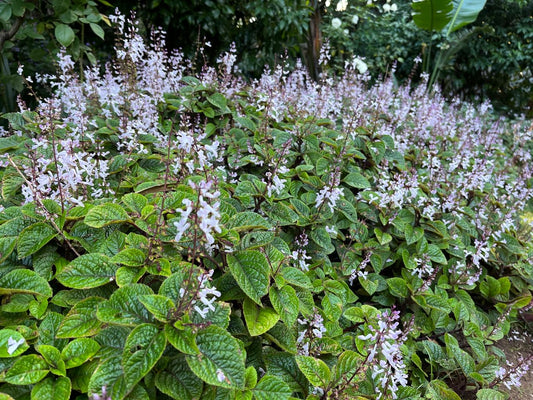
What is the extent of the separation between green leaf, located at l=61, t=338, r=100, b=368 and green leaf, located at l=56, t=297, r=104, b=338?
3cm

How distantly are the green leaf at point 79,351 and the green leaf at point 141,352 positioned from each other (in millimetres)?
130

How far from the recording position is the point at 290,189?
8.17ft

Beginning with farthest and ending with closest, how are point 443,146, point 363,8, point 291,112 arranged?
point 363,8, point 443,146, point 291,112

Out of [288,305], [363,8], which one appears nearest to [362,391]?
[288,305]

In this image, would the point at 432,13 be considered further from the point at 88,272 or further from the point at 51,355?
the point at 51,355

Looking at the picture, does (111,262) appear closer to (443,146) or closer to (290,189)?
(290,189)

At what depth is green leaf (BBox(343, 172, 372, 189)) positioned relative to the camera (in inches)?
104

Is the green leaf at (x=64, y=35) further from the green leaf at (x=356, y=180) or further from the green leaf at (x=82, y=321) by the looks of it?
the green leaf at (x=356, y=180)

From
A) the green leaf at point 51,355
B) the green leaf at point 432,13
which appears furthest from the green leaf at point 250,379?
the green leaf at point 432,13

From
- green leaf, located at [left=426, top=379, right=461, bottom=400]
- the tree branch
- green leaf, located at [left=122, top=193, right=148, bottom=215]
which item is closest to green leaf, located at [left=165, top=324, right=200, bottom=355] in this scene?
green leaf, located at [left=122, top=193, right=148, bottom=215]

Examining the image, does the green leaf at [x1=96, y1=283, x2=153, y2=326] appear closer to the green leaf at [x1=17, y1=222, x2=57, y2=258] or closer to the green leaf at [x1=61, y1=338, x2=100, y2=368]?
the green leaf at [x1=61, y1=338, x2=100, y2=368]

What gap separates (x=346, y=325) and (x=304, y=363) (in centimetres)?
73

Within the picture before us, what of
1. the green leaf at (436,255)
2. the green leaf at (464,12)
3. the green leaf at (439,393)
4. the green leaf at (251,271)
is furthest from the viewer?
the green leaf at (464,12)

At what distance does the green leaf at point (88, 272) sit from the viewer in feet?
4.43
